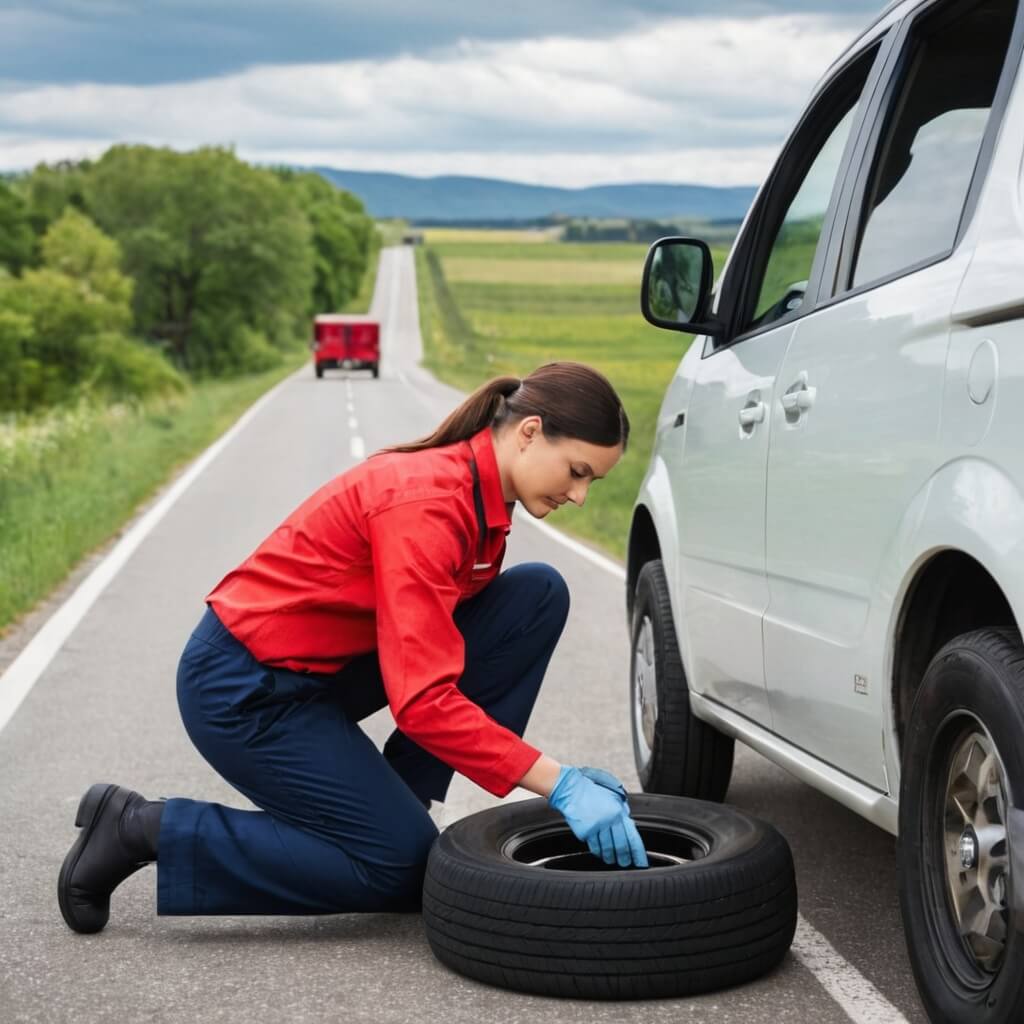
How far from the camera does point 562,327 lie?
8075 cm

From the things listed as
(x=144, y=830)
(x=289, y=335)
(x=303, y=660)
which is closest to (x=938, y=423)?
(x=303, y=660)

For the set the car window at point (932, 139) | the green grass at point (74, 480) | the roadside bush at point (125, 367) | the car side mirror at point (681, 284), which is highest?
the car window at point (932, 139)

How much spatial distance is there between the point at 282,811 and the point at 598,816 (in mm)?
861

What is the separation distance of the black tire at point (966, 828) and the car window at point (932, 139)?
852mm

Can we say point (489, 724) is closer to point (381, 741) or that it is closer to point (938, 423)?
point (938, 423)

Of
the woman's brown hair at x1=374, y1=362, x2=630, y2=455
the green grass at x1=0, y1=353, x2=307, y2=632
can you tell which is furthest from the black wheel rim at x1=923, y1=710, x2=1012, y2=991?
the green grass at x1=0, y1=353, x2=307, y2=632

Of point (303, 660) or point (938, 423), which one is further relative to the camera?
point (303, 660)

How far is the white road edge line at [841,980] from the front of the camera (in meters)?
3.40

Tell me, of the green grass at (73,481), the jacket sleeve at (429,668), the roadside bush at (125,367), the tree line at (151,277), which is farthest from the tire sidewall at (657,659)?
the roadside bush at (125,367)

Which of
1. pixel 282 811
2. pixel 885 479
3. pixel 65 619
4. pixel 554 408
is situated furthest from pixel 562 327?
pixel 885 479

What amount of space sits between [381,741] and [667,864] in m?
2.55

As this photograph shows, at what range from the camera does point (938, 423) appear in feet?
9.87

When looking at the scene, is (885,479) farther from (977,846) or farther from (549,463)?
(549,463)

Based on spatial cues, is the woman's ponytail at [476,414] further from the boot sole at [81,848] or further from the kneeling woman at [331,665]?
the boot sole at [81,848]
